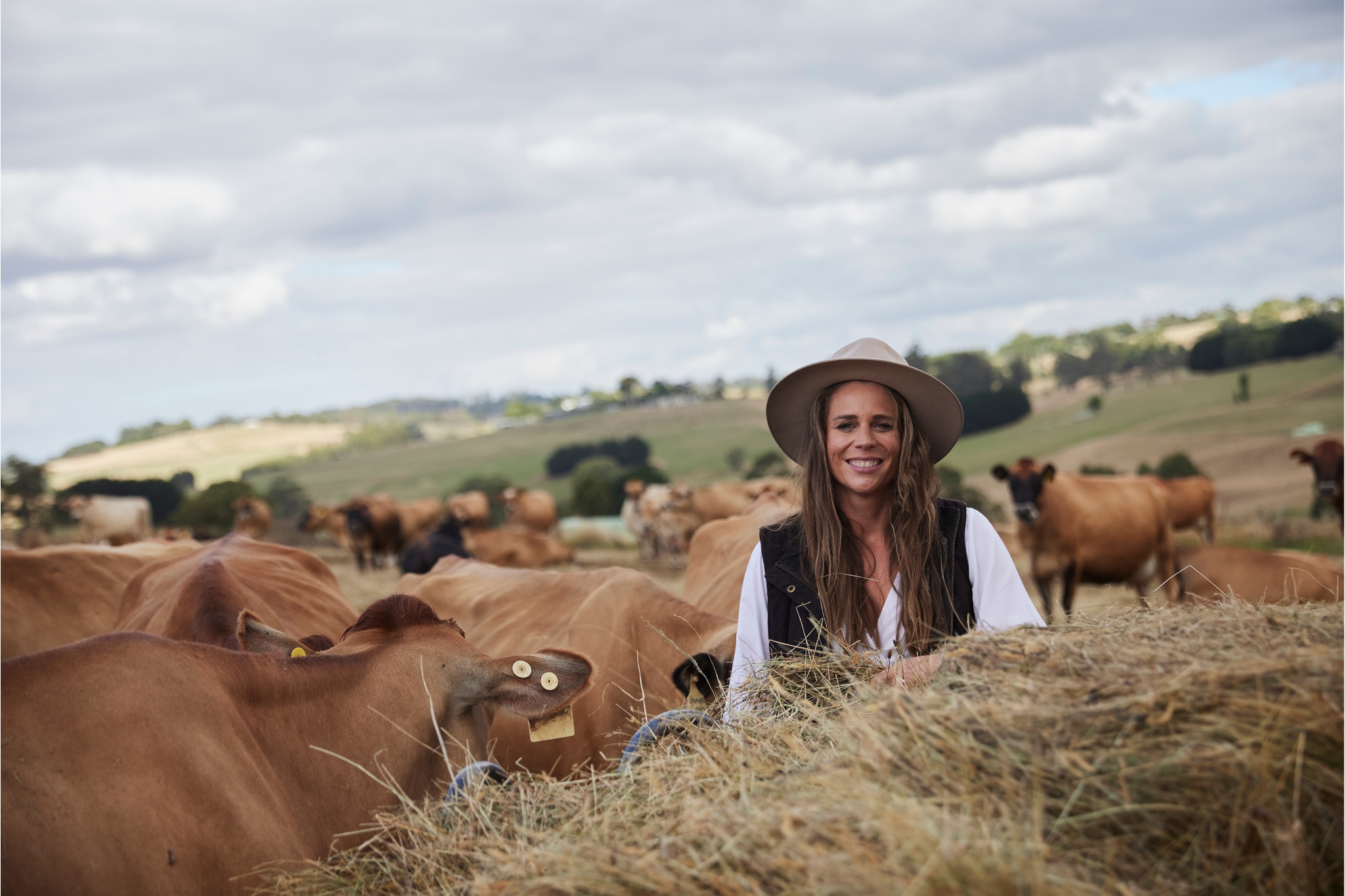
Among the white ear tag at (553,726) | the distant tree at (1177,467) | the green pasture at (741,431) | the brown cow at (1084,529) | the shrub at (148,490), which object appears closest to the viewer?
the white ear tag at (553,726)

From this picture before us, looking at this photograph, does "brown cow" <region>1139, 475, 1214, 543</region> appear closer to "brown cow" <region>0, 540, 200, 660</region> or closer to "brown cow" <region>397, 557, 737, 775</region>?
"brown cow" <region>397, 557, 737, 775</region>

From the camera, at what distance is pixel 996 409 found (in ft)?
200

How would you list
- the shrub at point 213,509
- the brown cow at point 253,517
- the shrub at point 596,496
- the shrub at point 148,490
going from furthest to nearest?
the shrub at point 148,490 → the shrub at point 596,496 → the shrub at point 213,509 → the brown cow at point 253,517

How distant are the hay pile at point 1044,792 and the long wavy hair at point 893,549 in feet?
3.71

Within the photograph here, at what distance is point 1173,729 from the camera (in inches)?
74.2

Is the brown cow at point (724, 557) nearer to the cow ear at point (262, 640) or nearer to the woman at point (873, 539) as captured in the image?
the woman at point (873, 539)

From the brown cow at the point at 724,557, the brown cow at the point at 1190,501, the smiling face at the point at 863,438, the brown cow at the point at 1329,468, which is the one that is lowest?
the brown cow at the point at 1190,501

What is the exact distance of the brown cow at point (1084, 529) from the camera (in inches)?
534

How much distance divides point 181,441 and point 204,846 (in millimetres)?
93679

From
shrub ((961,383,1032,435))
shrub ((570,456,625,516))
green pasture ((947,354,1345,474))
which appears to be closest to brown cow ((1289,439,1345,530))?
shrub ((570,456,625,516))

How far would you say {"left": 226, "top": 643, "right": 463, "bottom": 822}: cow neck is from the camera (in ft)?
10.3

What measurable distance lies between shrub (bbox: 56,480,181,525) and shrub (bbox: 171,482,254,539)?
6.99 m

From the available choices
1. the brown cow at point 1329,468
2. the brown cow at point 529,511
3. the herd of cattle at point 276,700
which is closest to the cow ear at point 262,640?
the herd of cattle at point 276,700

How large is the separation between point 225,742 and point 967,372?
72046 millimetres
